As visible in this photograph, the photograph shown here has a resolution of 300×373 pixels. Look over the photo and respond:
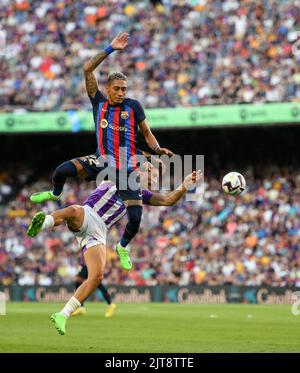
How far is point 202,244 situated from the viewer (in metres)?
30.6

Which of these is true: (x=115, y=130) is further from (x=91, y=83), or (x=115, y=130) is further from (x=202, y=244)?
(x=202, y=244)

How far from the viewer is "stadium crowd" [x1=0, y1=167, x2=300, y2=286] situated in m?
29.3

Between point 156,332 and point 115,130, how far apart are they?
12.5ft

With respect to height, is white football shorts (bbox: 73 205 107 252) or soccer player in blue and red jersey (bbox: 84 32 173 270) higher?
soccer player in blue and red jersey (bbox: 84 32 173 270)

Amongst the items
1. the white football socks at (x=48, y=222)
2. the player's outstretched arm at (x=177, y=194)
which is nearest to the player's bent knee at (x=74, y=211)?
the white football socks at (x=48, y=222)

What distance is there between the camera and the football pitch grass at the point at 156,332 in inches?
493

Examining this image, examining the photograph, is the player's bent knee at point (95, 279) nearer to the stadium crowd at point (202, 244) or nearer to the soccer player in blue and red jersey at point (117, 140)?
the soccer player in blue and red jersey at point (117, 140)

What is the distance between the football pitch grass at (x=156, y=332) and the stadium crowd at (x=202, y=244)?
6718 mm

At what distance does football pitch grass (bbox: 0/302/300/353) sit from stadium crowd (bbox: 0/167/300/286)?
264 inches

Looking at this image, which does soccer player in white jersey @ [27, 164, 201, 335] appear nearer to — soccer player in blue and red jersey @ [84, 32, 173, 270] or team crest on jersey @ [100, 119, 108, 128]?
soccer player in blue and red jersey @ [84, 32, 173, 270]

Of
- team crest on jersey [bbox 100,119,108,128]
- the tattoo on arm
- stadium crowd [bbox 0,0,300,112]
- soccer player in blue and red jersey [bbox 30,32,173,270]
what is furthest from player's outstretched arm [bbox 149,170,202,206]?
stadium crowd [bbox 0,0,300,112]

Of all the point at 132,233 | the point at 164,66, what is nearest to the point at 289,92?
the point at 164,66

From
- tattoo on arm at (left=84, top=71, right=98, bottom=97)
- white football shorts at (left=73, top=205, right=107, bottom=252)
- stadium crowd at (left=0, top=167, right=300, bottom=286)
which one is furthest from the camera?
stadium crowd at (left=0, top=167, right=300, bottom=286)

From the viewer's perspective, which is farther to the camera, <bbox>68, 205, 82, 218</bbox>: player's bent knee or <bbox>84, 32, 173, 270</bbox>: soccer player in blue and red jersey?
<bbox>84, 32, 173, 270</bbox>: soccer player in blue and red jersey
